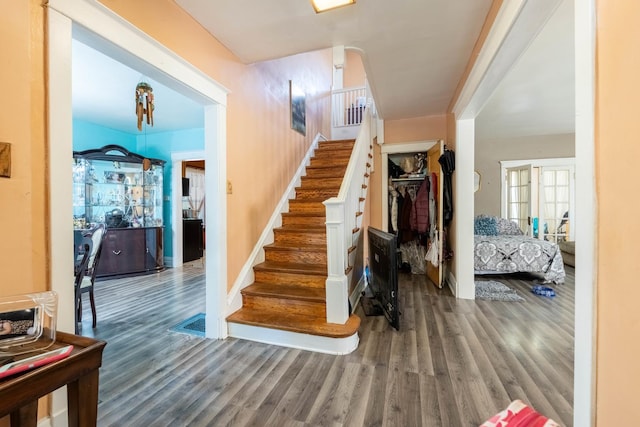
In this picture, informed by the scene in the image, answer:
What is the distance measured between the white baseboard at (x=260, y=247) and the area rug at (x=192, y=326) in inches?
14.7

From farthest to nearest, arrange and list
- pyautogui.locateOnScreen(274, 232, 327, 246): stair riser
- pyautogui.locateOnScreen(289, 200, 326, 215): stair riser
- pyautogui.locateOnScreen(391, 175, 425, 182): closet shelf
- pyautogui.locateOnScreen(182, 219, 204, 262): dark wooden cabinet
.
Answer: pyautogui.locateOnScreen(182, 219, 204, 262): dark wooden cabinet < pyautogui.locateOnScreen(391, 175, 425, 182): closet shelf < pyautogui.locateOnScreen(289, 200, 326, 215): stair riser < pyautogui.locateOnScreen(274, 232, 327, 246): stair riser

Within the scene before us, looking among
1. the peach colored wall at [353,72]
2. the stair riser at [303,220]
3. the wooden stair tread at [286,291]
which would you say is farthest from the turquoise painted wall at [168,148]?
the peach colored wall at [353,72]

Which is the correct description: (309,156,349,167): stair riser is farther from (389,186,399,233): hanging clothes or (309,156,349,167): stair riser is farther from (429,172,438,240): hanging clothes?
(429,172,438,240): hanging clothes

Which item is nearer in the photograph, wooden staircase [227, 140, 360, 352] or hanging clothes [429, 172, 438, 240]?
wooden staircase [227, 140, 360, 352]

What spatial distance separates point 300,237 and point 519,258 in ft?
11.4

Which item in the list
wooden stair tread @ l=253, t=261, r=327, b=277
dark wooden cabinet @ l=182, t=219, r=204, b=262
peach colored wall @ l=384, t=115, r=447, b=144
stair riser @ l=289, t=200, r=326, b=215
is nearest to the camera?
wooden stair tread @ l=253, t=261, r=327, b=277

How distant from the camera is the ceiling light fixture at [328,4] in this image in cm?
179

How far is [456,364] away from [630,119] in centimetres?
182

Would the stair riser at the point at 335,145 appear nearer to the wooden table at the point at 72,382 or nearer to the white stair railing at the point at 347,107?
the white stair railing at the point at 347,107

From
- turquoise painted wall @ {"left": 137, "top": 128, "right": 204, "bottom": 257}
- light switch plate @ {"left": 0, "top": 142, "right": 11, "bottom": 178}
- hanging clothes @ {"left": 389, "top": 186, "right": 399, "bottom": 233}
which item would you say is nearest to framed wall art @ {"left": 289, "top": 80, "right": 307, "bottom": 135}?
hanging clothes @ {"left": 389, "top": 186, "right": 399, "bottom": 233}

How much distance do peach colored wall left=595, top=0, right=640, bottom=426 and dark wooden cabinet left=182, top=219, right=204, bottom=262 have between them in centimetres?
602

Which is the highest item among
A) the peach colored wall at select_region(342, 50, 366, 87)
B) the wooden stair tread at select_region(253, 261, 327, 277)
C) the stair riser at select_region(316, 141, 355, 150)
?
the peach colored wall at select_region(342, 50, 366, 87)

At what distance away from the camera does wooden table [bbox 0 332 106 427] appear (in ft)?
2.56

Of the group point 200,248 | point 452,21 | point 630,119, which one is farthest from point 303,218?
point 200,248
